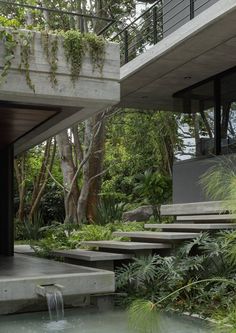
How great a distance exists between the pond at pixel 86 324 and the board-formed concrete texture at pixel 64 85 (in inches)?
114

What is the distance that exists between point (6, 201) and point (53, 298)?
203 inches

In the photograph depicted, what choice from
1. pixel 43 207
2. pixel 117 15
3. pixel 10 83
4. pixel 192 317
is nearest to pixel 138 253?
pixel 192 317

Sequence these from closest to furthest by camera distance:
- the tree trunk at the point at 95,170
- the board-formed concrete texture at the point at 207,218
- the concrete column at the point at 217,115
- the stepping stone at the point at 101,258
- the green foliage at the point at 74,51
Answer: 1. the green foliage at the point at 74,51
2. the board-formed concrete texture at the point at 207,218
3. the stepping stone at the point at 101,258
4. the concrete column at the point at 217,115
5. the tree trunk at the point at 95,170

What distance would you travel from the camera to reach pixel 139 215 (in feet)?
55.6

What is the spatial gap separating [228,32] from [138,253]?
13.8 ft

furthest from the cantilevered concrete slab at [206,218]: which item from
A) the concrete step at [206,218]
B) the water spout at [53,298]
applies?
the water spout at [53,298]

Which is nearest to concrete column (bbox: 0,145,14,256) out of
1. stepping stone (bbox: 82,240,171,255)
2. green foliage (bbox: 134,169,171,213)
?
stepping stone (bbox: 82,240,171,255)

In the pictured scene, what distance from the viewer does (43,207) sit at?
24.8m

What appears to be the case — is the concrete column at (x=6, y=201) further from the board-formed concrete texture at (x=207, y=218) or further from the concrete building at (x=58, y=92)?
the board-formed concrete texture at (x=207, y=218)

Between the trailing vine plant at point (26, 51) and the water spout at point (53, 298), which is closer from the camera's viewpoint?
the water spout at point (53, 298)

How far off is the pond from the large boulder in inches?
381

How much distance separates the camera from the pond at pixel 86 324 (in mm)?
6012

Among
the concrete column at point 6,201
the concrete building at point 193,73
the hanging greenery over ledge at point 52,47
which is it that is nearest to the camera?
the hanging greenery over ledge at point 52,47

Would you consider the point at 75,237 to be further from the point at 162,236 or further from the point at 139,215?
the point at 139,215
